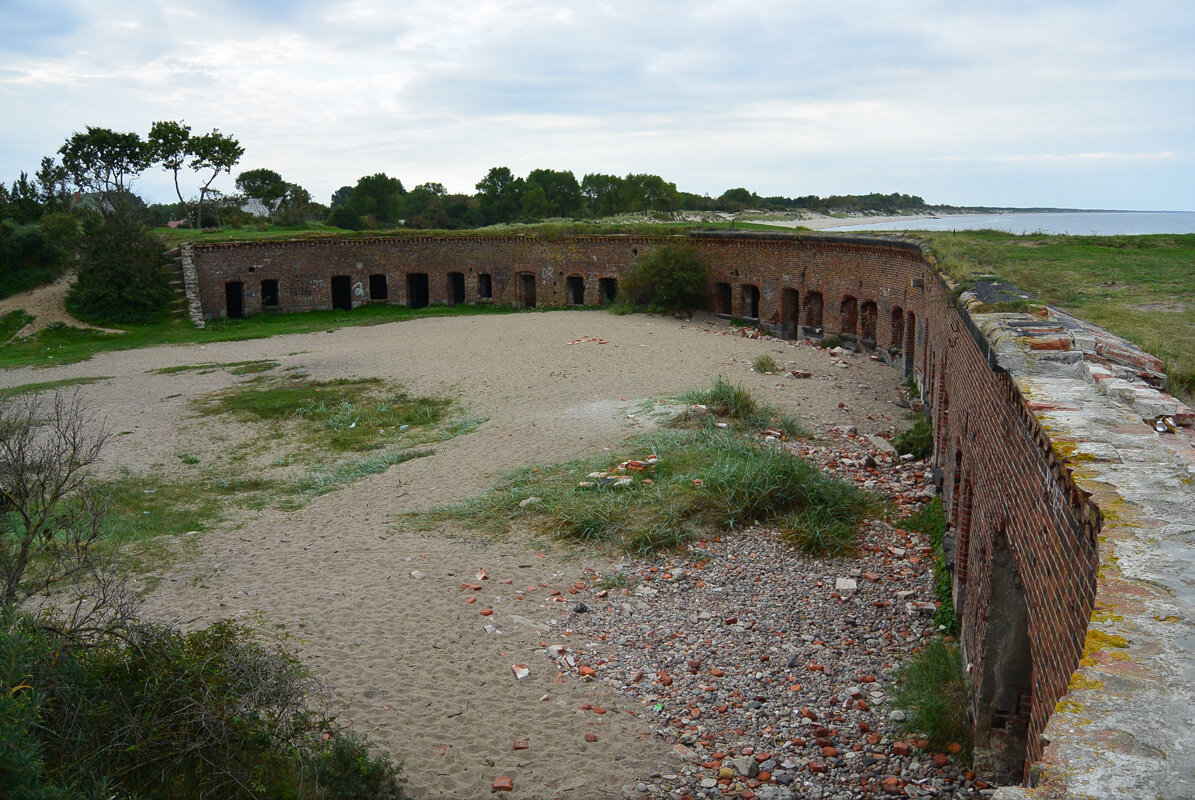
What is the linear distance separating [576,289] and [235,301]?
13634 mm

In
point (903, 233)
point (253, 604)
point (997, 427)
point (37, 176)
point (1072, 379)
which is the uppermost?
point (37, 176)

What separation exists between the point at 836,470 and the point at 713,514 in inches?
114

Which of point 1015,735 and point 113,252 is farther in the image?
point 113,252

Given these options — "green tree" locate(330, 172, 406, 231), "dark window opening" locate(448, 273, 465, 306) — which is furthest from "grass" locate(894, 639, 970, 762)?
"green tree" locate(330, 172, 406, 231)

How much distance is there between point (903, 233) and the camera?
67.4 feet

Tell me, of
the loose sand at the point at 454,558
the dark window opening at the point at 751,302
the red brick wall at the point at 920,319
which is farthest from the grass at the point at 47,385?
the dark window opening at the point at 751,302

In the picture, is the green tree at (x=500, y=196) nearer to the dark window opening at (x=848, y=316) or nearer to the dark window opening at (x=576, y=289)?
the dark window opening at (x=576, y=289)

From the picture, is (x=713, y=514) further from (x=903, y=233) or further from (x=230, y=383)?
(x=230, y=383)

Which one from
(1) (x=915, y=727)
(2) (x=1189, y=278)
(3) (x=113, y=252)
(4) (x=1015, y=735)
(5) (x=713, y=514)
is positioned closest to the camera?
(4) (x=1015, y=735)

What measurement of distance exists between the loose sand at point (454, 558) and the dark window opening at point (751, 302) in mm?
4648

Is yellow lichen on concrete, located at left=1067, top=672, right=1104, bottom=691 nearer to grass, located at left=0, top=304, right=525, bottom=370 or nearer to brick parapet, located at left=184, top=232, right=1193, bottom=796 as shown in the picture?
brick parapet, located at left=184, top=232, right=1193, bottom=796

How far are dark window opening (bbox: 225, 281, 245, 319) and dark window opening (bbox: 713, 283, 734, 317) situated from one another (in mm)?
18276

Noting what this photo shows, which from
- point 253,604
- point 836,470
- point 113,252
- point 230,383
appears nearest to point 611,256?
point 230,383

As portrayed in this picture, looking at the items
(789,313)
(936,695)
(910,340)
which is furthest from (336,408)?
(789,313)
